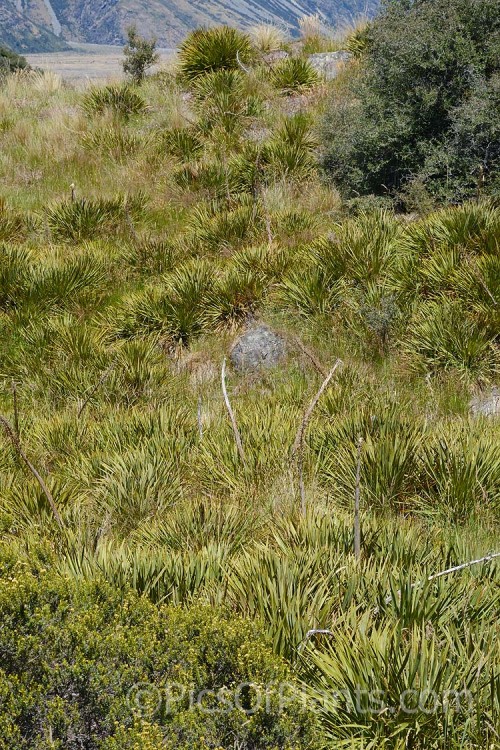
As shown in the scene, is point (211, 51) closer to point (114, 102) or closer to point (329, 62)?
point (114, 102)

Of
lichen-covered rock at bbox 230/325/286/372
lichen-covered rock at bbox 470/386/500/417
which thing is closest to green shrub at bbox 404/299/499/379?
lichen-covered rock at bbox 470/386/500/417

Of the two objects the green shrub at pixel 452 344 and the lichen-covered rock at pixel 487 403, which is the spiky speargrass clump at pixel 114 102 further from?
the lichen-covered rock at pixel 487 403

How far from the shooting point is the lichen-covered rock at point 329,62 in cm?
1173

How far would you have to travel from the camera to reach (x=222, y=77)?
10.8 metres

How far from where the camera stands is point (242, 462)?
11.8 feet

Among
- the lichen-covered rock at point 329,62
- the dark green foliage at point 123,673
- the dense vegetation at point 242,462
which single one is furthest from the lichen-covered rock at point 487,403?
the lichen-covered rock at point 329,62

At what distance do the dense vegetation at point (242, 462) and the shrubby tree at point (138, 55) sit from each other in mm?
5077

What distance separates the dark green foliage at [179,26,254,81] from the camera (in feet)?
37.9

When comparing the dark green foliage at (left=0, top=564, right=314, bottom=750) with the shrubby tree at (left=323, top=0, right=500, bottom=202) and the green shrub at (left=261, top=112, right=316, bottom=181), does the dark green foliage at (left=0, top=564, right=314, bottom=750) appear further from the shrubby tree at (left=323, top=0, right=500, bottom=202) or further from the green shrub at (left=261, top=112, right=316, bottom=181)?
the green shrub at (left=261, top=112, right=316, bottom=181)

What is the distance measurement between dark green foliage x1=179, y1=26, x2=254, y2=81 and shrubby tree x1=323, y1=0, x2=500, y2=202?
420 cm

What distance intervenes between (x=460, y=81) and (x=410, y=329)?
3874 mm

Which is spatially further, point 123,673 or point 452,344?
point 452,344

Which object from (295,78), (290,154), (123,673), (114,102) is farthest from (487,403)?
(114,102)

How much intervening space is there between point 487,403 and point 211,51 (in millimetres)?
9599
